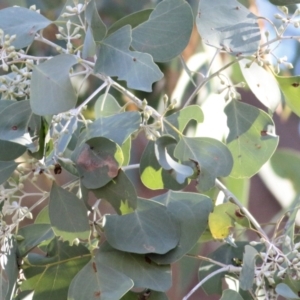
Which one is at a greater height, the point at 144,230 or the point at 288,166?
the point at 144,230

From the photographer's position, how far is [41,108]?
516 mm

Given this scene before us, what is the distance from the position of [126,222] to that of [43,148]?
12 cm

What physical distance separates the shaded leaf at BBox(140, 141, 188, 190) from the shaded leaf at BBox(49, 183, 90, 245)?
0.32ft

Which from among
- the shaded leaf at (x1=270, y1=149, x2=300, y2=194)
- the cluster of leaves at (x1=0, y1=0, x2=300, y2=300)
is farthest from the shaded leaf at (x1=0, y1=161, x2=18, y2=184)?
the shaded leaf at (x1=270, y1=149, x2=300, y2=194)

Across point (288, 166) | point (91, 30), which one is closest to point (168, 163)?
point (91, 30)

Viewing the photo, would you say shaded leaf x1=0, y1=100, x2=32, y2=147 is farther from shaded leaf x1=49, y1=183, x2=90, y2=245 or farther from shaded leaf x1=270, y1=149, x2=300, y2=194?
shaded leaf x1=270, y1=149, x2=300, y2=194

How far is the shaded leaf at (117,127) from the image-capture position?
1.79 ft

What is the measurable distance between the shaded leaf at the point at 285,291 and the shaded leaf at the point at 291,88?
253 mm

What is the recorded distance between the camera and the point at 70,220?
0.56 metres

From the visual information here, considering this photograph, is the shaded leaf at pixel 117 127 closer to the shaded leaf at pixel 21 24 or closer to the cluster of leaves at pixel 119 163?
the cluster of leaves at pixel 119 163

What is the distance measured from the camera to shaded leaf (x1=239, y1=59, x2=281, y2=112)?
655 mm

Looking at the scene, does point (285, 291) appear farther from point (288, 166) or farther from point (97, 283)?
point (288, 166)

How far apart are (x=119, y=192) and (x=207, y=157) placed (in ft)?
0.35

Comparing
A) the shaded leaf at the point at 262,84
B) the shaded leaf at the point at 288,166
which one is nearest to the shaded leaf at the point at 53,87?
the shaded leaf at the point at 262,84
